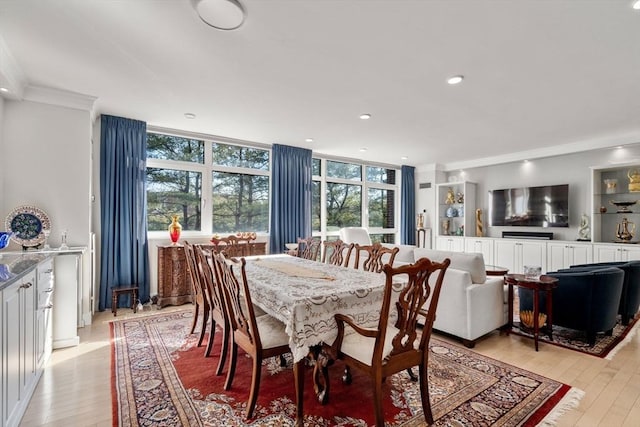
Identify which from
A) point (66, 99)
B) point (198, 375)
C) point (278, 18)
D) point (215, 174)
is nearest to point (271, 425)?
point (198, 375)

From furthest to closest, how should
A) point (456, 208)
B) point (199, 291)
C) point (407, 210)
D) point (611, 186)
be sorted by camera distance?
point (407, 210) < point (456, 208) < point (611, 186) < point (199, 291)

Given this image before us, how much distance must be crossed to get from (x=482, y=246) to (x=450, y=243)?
78 centimetres

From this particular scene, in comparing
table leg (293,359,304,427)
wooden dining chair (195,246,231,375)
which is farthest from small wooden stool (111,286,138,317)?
table leg (293,359,304,427)

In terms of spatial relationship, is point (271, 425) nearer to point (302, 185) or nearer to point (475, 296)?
point (475, 296)

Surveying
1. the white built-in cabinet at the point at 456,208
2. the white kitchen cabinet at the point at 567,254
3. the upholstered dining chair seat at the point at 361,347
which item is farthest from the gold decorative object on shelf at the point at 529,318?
the white built-in cabinet at the point at 456,208

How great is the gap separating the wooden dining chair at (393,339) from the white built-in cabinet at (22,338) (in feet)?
5.78

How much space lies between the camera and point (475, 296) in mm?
2945

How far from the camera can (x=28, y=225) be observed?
3.19 meters

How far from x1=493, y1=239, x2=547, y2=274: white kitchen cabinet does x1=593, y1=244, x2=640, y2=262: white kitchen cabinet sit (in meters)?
0.76

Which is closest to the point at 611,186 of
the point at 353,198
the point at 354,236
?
the point at 354,236

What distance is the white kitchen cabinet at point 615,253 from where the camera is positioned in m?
4.67

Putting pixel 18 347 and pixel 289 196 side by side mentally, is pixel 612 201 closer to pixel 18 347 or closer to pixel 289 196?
pixel 289 196

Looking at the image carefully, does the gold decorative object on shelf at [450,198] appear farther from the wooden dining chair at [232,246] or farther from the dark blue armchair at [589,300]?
the wooden dining chair at [232,246]

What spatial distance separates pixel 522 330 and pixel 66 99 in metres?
5.50
